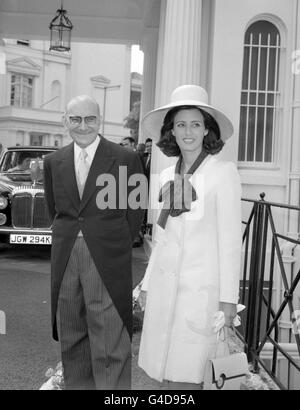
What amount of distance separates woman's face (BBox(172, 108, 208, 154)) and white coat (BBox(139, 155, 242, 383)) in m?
0.12

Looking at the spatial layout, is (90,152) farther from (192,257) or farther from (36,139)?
(36,139)

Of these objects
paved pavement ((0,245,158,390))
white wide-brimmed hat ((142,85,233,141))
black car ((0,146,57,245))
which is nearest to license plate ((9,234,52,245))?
black car ((0,146,57,245))

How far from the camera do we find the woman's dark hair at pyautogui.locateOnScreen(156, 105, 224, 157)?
245cm

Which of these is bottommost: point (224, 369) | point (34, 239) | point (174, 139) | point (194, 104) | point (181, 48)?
point (224, 369)

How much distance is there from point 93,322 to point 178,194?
83cm

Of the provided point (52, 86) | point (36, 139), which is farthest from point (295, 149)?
point (52, 86)

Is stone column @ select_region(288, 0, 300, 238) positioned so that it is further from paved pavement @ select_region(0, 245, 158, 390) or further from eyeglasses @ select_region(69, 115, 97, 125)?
eyeglasses @ select_region(69, 115, 97, 125)

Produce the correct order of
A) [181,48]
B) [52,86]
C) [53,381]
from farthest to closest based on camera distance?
[52,86]
[181,48]
[53,381]

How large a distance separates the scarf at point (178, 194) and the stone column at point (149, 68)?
33.0 feet

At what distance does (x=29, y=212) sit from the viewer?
7.44 metres

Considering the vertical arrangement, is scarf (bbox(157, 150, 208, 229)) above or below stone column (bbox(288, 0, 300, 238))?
below

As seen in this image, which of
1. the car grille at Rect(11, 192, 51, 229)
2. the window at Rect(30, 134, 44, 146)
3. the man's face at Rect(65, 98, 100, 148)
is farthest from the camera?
the window at Rect(30, 134, 44, 146)
